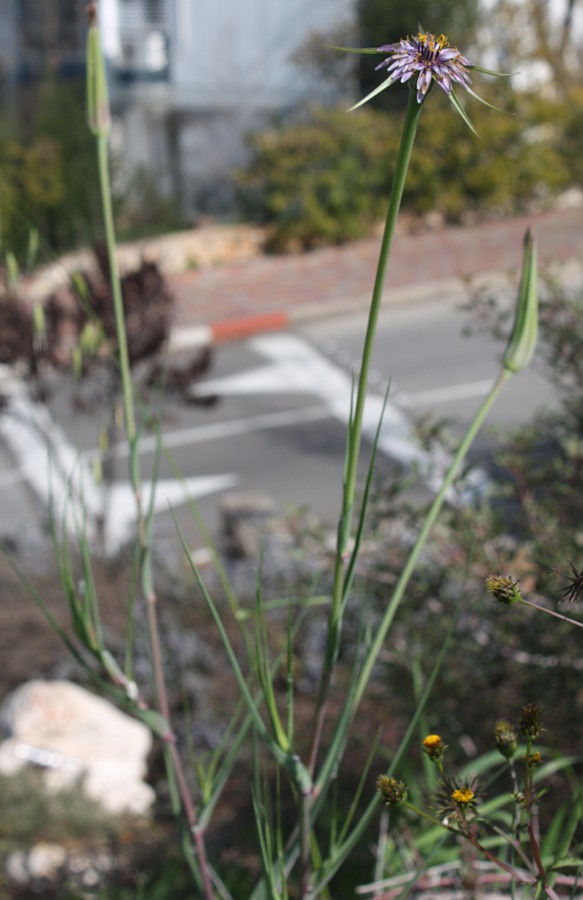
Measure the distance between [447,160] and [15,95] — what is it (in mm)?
6936

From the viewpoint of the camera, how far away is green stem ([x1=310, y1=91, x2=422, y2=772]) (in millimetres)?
1486

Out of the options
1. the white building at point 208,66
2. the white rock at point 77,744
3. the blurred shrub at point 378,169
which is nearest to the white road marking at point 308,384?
the blurred shrub at point 378,169

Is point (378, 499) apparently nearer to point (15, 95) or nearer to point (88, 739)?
point (88, 739)

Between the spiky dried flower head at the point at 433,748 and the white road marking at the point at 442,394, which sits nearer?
the spiky dried flower head at the point at 433,748

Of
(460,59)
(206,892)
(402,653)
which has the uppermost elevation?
(460,59)

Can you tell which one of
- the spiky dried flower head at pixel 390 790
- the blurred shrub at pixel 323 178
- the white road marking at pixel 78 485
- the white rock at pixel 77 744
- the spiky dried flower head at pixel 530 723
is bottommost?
the white road marking at pixel 78 485

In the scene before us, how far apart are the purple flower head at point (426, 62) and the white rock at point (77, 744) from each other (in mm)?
3373

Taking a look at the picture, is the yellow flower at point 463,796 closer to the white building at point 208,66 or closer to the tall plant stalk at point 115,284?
the tall plant stalk at point 115,284

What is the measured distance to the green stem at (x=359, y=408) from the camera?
4.88 ft

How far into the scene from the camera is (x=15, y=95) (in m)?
18.1

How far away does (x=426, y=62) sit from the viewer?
1.44 meters

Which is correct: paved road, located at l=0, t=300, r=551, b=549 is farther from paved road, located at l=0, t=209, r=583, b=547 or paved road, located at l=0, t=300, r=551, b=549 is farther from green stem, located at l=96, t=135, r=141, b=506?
green stem, located at l=96, t=135, r=141, b=506

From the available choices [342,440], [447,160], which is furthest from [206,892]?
[447,160]

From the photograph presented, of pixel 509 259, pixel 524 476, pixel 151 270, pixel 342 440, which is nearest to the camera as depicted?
pixel 524 476
